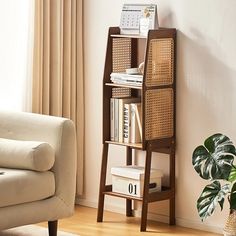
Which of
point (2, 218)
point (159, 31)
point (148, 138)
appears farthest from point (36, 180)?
point (159, 31)

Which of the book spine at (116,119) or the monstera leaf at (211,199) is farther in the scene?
the book spine at (116,119)

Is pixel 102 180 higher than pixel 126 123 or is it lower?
lower

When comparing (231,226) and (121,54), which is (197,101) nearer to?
(121,54)

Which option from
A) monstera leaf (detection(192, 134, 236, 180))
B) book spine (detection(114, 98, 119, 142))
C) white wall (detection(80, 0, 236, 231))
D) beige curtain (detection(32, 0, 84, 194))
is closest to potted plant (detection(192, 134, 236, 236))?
monstera leaf (detection(192, 134, 236, 180))

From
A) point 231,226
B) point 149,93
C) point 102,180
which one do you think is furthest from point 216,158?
point 102,180

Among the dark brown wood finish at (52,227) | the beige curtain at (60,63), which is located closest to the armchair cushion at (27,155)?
the dark brown wood finish at (52,227)

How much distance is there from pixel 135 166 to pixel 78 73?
86 cm

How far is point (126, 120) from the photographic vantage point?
552 centimetres

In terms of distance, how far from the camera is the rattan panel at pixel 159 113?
534cm

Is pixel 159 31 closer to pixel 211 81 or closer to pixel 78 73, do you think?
pixel 211 81

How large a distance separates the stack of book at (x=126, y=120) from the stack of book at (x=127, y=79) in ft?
0.46

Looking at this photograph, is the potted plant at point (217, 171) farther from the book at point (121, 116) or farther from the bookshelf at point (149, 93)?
the book at point (121, 116)

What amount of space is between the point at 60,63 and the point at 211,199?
176cm

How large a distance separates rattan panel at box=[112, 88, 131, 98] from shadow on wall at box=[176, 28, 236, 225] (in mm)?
449
